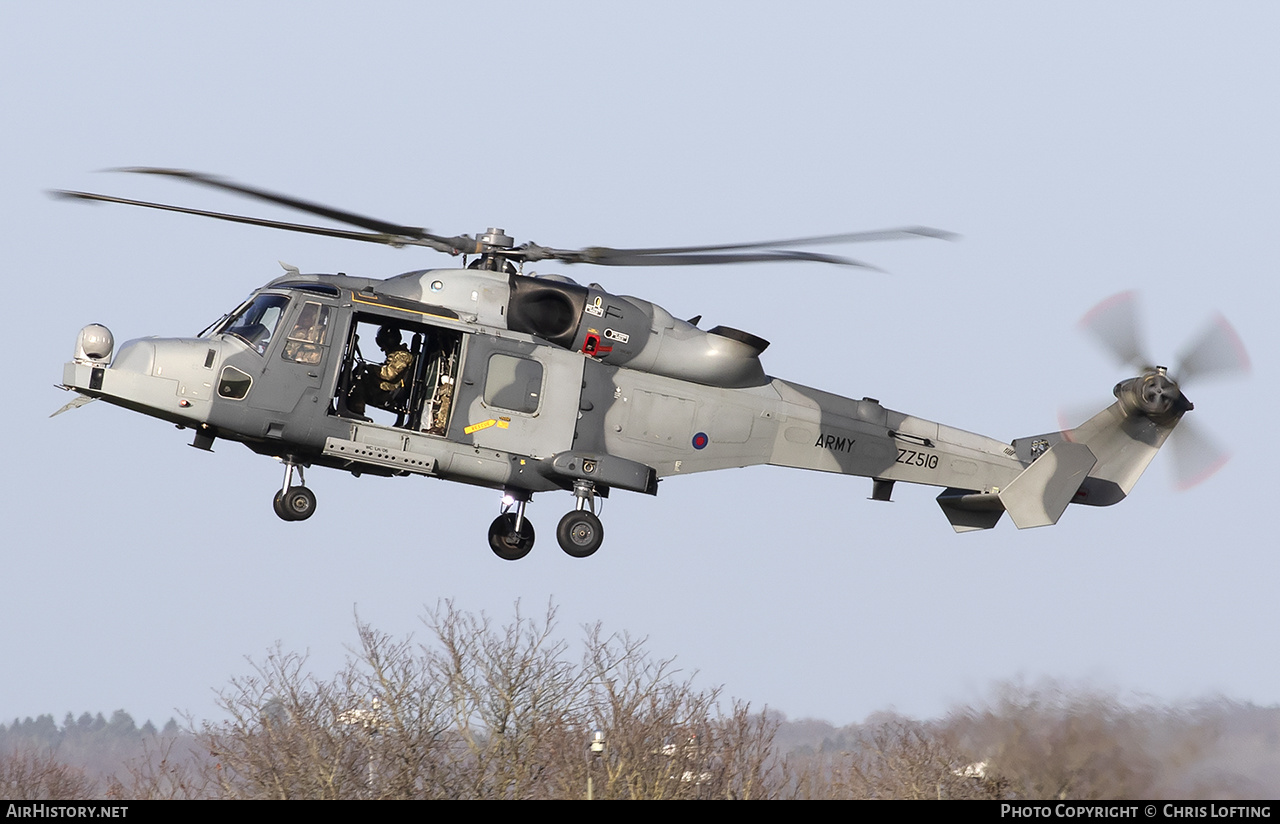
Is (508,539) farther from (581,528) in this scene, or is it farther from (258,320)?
(258,320)

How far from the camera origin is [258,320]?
17719mm

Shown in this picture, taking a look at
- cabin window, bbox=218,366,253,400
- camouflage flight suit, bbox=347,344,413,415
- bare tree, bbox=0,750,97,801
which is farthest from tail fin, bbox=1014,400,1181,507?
bare tree, bbox=0,750,97,801

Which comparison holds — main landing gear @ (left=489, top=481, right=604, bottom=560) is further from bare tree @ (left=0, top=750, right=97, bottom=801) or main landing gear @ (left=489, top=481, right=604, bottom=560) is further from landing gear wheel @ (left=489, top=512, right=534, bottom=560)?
bare tree @ (left=0, top=750, right=97, bottom=801)

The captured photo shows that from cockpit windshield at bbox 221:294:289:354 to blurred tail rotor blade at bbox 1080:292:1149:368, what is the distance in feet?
32.1

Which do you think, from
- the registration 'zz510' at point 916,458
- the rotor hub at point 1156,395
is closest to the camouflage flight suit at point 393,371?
the registration 'zz510' at point 916,458

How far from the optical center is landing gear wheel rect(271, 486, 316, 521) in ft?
58.4

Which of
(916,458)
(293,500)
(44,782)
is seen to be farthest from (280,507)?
(44,782)

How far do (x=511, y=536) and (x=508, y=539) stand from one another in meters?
0.06

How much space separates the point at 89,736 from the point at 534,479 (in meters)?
83.1

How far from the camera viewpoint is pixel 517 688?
123ft

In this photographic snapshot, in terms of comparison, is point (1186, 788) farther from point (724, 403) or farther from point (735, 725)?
point (735, 725)

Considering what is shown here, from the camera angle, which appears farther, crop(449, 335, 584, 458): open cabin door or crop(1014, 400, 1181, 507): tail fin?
crop(1014, 400, 1181, 507): tail fin

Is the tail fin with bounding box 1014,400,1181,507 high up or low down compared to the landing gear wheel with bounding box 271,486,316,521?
up

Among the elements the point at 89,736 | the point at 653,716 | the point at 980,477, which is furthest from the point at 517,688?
the point at 89,736
